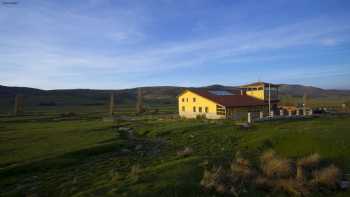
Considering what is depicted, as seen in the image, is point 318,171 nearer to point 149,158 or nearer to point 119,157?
point 149,158

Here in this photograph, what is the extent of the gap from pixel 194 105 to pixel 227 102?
22.2 feet

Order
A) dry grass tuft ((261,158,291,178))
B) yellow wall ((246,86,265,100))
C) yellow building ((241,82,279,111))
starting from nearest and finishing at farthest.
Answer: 1. dry grass tuft ((261,158,291,178))
2. yellow building ((241,82,279,111))
3. yellow wall ((246,86,265,100))

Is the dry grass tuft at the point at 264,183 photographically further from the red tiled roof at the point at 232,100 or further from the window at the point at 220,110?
the window at the point at 220,110

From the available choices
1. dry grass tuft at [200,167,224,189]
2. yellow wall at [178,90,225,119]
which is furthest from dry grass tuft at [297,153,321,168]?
yellow wall at [178,90,225,119]

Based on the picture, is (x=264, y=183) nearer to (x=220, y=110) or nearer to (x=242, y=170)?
(x=242, y=170)

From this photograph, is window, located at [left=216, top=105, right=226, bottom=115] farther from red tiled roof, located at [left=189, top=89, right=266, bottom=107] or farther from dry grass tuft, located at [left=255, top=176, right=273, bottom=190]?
dry grass tuft, located at [left=255, top=176, right=273, bottom=190]

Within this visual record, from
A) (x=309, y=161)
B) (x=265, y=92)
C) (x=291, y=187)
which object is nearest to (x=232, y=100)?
(x=265, y=92)

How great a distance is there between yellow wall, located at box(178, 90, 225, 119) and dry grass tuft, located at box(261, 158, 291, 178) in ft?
92.6

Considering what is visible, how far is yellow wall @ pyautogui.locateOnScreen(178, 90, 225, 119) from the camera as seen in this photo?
45.6 metres

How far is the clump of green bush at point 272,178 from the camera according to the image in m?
13.4

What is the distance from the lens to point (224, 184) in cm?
1343

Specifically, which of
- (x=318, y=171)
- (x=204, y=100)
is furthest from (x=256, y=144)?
(x=204, y=100)

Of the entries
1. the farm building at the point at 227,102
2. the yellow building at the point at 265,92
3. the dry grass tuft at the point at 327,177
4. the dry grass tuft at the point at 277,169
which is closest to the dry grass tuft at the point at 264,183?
the dry grass tuft at the point at 277,169

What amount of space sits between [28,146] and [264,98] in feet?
125
